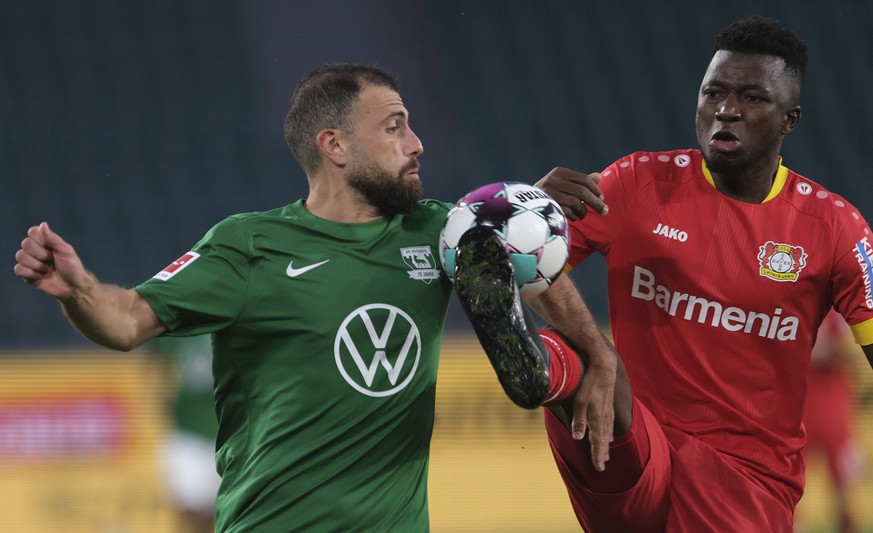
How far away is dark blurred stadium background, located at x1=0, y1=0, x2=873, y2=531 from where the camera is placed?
10719 mm

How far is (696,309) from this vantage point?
3902mm

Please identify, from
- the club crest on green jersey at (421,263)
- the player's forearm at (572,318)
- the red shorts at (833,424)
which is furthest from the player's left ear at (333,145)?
the red shorts at (833,424)

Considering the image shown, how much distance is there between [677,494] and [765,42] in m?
1.52

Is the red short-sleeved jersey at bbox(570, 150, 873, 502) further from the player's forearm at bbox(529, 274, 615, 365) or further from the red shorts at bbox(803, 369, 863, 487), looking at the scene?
the red shorts at bbox(803, 369, 863, 487)

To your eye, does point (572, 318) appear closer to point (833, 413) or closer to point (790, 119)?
point (790, 119)

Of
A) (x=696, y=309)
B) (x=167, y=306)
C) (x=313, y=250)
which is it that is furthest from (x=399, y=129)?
(x=696, y=309)

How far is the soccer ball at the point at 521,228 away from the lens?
3.30 metres

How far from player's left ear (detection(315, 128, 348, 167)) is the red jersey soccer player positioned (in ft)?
2.09

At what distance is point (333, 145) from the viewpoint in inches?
142

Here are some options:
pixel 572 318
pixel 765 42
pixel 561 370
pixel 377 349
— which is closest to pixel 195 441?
pixel 377 349

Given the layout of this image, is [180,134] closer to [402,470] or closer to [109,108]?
[109,108]

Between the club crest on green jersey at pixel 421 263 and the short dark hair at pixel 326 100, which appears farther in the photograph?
the short dark hair at pixel 326 100

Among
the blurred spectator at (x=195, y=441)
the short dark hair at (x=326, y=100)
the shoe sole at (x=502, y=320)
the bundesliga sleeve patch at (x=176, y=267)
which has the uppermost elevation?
the short dark hair at (x=326, y=100)

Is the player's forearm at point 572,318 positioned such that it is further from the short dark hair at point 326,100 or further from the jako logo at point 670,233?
the short dark hair at point 326,100
